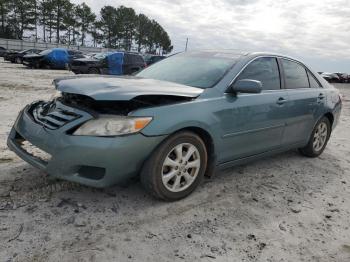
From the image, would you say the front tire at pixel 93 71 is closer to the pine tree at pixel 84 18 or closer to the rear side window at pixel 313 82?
the rear side window at pixel 313 82

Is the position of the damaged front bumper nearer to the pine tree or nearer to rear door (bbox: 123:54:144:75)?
rear door (bbox: 123:54:144:75)

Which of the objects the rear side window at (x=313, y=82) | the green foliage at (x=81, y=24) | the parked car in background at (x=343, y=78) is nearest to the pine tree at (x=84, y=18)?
the green foliage at (x=81, y=24)

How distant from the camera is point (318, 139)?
562 cm

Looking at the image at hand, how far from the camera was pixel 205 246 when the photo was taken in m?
2.92

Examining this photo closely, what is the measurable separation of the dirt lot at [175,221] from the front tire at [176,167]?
145mm

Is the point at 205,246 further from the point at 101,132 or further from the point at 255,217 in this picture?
the point at 101,132

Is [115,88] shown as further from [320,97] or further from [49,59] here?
[49,59]

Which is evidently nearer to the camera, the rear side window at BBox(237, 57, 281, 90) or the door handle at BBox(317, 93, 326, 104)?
the rear side window at BBox(237, 57, 281, 90)

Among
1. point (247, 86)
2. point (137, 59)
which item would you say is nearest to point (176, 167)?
point (247, 86)

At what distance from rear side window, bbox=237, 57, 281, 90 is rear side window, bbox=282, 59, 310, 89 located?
213mm

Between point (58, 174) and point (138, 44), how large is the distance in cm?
8370

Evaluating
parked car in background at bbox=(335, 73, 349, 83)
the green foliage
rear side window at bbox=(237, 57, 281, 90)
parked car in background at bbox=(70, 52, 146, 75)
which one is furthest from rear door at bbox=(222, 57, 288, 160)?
the green foliage

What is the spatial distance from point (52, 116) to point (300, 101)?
10.4 ft

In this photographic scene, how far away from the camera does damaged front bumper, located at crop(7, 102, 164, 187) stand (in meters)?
3.06
